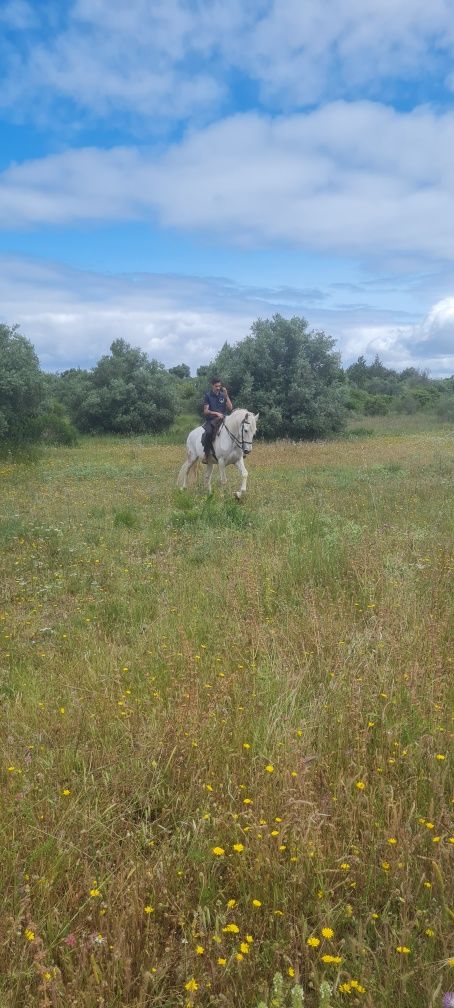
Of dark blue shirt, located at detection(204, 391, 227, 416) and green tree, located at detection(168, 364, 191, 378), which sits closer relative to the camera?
dark blue shirt, located at detection(204, 391, 227, 416)

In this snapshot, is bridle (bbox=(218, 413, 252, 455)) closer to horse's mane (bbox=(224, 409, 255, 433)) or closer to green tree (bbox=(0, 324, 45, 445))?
horse's mane (bbox=(224, 409, 255, 433))

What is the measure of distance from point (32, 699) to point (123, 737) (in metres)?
0.87

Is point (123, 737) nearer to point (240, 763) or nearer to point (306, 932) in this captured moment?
point (240, 763)

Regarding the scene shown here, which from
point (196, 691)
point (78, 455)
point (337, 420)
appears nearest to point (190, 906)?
point (196, 691)

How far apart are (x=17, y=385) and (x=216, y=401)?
12.5m

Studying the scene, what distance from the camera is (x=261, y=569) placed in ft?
23.4

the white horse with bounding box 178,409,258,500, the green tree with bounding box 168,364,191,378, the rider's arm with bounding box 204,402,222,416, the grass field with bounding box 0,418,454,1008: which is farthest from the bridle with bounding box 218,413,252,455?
the green tree with bounding box 168,364,191,378

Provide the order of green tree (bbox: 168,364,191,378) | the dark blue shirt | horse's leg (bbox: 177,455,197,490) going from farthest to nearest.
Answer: green tree (bbox: 168,364,191,378), horse's leg (bbox: 177,455,197,490), the dark blue shirt

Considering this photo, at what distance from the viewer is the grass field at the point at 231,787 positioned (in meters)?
2.32

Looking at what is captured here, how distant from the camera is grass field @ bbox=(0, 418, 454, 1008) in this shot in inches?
91.3

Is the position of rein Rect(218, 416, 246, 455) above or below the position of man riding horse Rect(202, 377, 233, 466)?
below

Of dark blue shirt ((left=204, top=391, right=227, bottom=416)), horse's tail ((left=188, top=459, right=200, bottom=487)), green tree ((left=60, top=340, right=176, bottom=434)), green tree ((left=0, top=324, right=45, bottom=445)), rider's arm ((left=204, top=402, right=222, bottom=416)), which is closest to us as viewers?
rider's arm ((left=204, top=402, right=222, bottom=416))

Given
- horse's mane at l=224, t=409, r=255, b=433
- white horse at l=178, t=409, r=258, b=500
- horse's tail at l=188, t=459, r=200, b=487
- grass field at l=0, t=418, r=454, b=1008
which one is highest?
horse's mane at l=224, t=409, r=255, b=433

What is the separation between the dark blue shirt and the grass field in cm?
828
